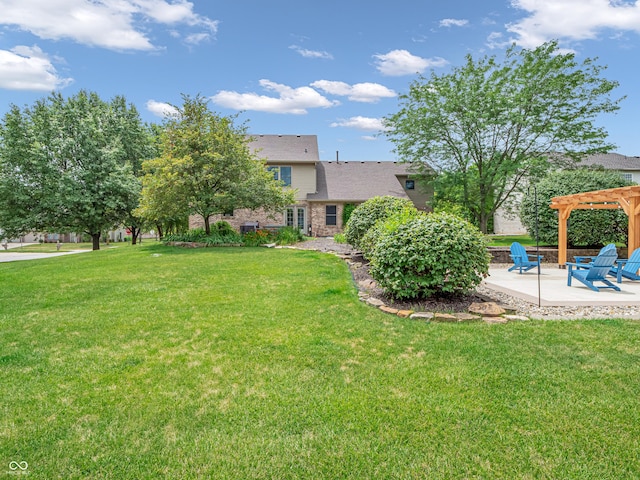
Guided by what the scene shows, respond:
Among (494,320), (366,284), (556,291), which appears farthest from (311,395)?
(556,291)

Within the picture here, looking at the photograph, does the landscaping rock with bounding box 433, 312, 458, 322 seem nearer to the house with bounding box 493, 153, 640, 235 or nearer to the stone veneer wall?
the stone veneer wall

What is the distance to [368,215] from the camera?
11086 millimetres

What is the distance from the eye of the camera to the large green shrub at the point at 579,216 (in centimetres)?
1288

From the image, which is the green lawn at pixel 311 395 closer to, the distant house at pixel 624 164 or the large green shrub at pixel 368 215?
the large green shrub at pixel 368 215

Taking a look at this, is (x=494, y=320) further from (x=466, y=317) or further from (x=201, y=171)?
(x=201, y=171)

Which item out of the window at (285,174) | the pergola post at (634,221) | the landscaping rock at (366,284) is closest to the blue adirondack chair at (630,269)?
the pergola post at (634,221)

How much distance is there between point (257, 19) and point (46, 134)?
49.3ft

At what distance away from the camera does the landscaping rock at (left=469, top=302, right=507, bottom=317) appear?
503 cm

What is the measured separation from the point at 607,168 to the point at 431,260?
3095 centimetres

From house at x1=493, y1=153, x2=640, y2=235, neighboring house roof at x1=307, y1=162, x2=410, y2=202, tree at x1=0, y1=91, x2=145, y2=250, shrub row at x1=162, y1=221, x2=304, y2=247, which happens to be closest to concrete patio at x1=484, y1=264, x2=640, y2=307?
shrub row at x1=162, y1=221, x2=304, y2=247

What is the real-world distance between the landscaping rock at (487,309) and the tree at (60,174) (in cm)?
Answer: 1914

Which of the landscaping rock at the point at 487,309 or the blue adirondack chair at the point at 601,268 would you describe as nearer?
the landscaping rock at the point at 487,309

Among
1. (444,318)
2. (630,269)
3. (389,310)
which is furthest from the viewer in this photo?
(630,269)

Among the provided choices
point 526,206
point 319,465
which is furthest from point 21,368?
point 526,206
